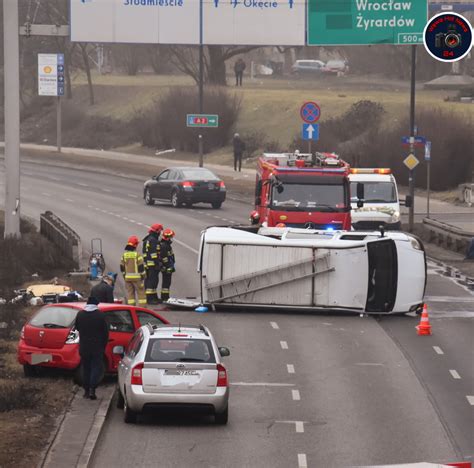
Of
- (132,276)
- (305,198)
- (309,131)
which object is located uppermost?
(309,131)

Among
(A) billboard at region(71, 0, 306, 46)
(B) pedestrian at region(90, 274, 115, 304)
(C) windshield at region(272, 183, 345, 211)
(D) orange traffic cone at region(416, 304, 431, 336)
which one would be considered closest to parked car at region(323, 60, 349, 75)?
(A) billboard at region(71, 0, 306, 46)

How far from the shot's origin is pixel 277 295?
29.3 m

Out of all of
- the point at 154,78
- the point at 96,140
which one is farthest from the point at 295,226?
the point at 154,78

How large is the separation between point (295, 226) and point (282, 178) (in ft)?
4.02

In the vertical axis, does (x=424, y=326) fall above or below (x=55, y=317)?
below

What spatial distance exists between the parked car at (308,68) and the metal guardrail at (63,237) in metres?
73.9

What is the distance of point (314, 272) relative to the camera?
2877 cm

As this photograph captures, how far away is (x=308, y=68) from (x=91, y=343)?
3782 inches

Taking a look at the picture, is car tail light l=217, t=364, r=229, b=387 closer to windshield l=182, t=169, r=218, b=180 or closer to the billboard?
the billboard

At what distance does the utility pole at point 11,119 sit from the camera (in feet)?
119

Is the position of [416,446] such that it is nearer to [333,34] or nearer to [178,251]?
[178,251]

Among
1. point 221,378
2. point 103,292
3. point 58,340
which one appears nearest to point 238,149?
point 103,292

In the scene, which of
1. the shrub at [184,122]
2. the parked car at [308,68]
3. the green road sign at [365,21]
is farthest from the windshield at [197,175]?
the parked car at [308,68]

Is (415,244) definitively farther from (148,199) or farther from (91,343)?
(148,199)
